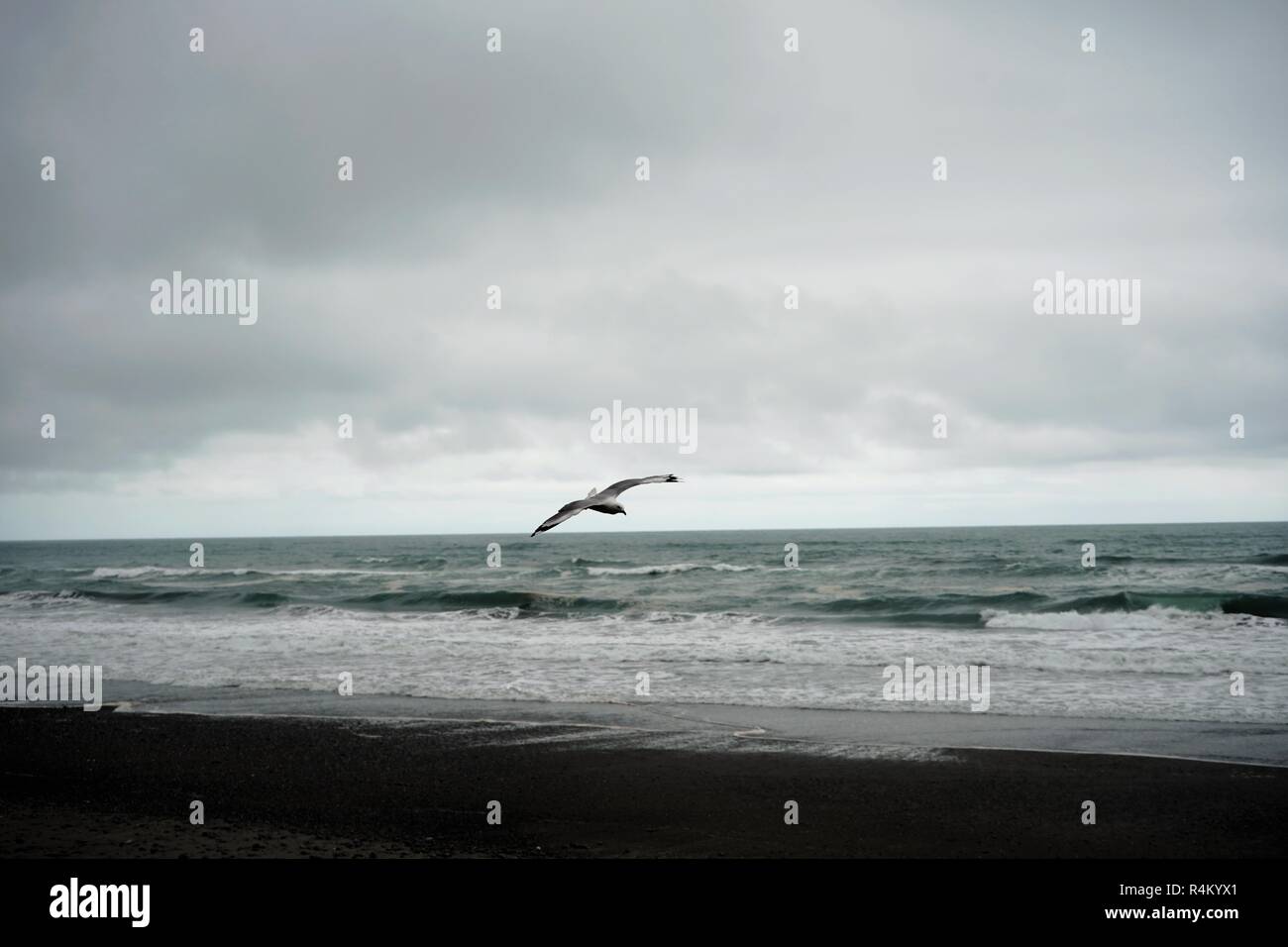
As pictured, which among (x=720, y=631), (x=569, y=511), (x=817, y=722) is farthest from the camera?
(x=720, y=631)

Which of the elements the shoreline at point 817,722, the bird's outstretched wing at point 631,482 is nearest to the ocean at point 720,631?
the shoreline at point 817,722

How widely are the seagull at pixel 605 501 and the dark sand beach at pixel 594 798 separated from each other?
10.1 feet

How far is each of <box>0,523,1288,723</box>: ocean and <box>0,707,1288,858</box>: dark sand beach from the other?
136 inches

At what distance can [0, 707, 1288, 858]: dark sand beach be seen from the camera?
7914 mm

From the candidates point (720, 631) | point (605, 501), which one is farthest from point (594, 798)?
point (720, 631)

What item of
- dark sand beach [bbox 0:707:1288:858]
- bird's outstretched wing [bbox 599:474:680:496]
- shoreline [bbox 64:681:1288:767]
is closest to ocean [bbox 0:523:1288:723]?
shoreline [bbox 64:681:1288:767]

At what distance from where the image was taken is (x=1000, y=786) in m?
9.51

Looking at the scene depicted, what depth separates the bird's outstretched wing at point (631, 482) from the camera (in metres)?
6.02

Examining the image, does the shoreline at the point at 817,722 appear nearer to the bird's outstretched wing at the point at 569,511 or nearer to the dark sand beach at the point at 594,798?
the dark sand beach at the point at 594,798

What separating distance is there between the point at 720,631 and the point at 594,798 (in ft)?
52.2

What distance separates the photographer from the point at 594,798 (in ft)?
30.4

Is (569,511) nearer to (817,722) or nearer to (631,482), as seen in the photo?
(631,482)

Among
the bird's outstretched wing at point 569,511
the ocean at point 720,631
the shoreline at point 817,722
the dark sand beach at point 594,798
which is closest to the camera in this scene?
the bird's outstretched wing at point 569,511
